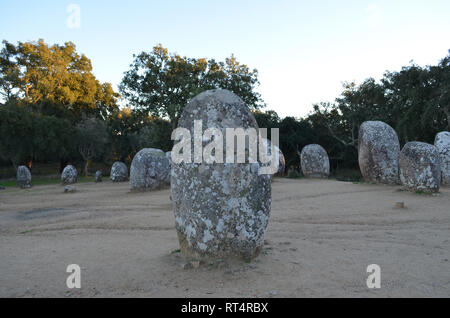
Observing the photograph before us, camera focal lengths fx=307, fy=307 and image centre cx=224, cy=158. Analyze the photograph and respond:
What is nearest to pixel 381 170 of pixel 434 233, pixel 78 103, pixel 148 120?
pixel 434 233

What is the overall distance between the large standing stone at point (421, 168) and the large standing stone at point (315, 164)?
28.0 ft

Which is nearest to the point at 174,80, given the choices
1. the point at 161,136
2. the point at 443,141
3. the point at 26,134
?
the point at 161,136

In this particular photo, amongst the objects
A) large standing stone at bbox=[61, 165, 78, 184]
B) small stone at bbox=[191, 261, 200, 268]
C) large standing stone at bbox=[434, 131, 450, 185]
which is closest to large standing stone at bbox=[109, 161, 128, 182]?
large standing stone at bbox=[61, 165, 78, 184]

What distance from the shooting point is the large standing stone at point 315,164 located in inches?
763

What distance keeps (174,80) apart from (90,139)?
10.1 metres

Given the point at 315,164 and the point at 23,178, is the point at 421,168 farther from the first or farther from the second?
the point at 23,178

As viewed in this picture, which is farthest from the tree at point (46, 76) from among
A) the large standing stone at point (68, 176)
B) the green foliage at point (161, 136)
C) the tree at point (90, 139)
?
the large standing stone at point (68, 176)

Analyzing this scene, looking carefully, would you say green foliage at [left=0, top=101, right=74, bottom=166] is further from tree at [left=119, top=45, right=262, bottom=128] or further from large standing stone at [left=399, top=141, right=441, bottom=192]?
large standing stone at [left=399, top=141, right=441, bottom=192]

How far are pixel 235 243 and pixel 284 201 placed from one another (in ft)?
20.3

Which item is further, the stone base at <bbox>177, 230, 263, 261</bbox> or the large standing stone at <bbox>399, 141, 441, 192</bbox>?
the large standing stone at <bbox>399, 141, 441, 192</bbox>

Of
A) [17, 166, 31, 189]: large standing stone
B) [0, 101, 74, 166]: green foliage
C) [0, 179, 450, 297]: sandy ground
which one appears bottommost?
[0, 179, 450, 297]: sandy ground

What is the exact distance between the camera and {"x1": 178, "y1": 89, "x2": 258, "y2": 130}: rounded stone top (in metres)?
4.41

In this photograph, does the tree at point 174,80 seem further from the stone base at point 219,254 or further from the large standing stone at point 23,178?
the stone base at point 219,254

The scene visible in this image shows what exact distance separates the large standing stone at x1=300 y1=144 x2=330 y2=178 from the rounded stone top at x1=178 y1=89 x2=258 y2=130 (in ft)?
51.8
